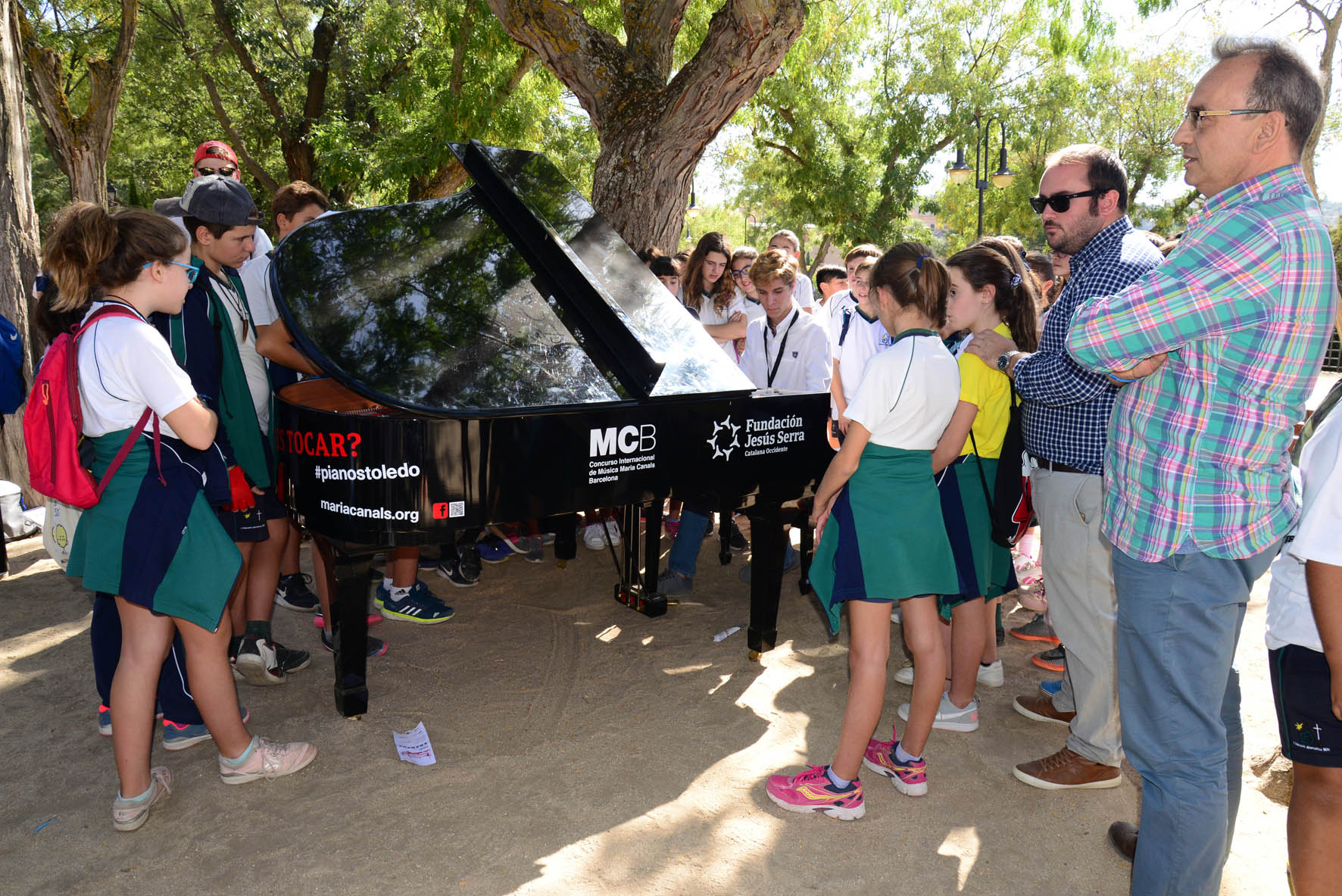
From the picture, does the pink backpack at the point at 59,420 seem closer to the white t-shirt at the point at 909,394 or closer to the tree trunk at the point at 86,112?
the white t-shirt at the point at 909,394

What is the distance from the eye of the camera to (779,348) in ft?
17.0

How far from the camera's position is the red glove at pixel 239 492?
3.27 m

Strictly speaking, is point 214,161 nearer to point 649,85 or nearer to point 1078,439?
point 649,85

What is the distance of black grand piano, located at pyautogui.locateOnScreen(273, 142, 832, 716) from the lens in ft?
10.1

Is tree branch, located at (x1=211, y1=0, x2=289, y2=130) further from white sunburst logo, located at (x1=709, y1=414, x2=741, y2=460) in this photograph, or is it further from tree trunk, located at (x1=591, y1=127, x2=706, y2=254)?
white sunburst logo, located at (x1=709, y1=414, x2=741, y2=460)

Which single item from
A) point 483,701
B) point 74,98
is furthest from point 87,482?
point 74,98

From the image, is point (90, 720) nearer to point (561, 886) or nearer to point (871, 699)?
point (561, 886)

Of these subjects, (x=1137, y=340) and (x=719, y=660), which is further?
(x=719, y=660)

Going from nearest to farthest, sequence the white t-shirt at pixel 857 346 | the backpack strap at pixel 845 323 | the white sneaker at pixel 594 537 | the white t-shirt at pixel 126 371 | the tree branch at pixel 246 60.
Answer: the white t-shirt at pixel 126 371
the white t-shirt at pixel 857 346
the backpack strap at pixel 845 323
the white sneaker at pixel 594 537
the tree branch at pixel 246 60

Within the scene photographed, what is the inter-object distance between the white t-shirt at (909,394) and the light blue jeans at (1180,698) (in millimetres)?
788

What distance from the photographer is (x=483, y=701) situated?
3912mm

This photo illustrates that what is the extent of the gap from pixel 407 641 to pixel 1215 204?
3952mm

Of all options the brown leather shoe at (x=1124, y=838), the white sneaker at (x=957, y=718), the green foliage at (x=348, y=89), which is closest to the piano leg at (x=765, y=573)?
the white sneaker at (x=957, y=718)

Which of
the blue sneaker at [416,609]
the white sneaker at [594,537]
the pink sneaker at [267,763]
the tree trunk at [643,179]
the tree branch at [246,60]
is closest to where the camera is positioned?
the pink sneaker at [267,763]
